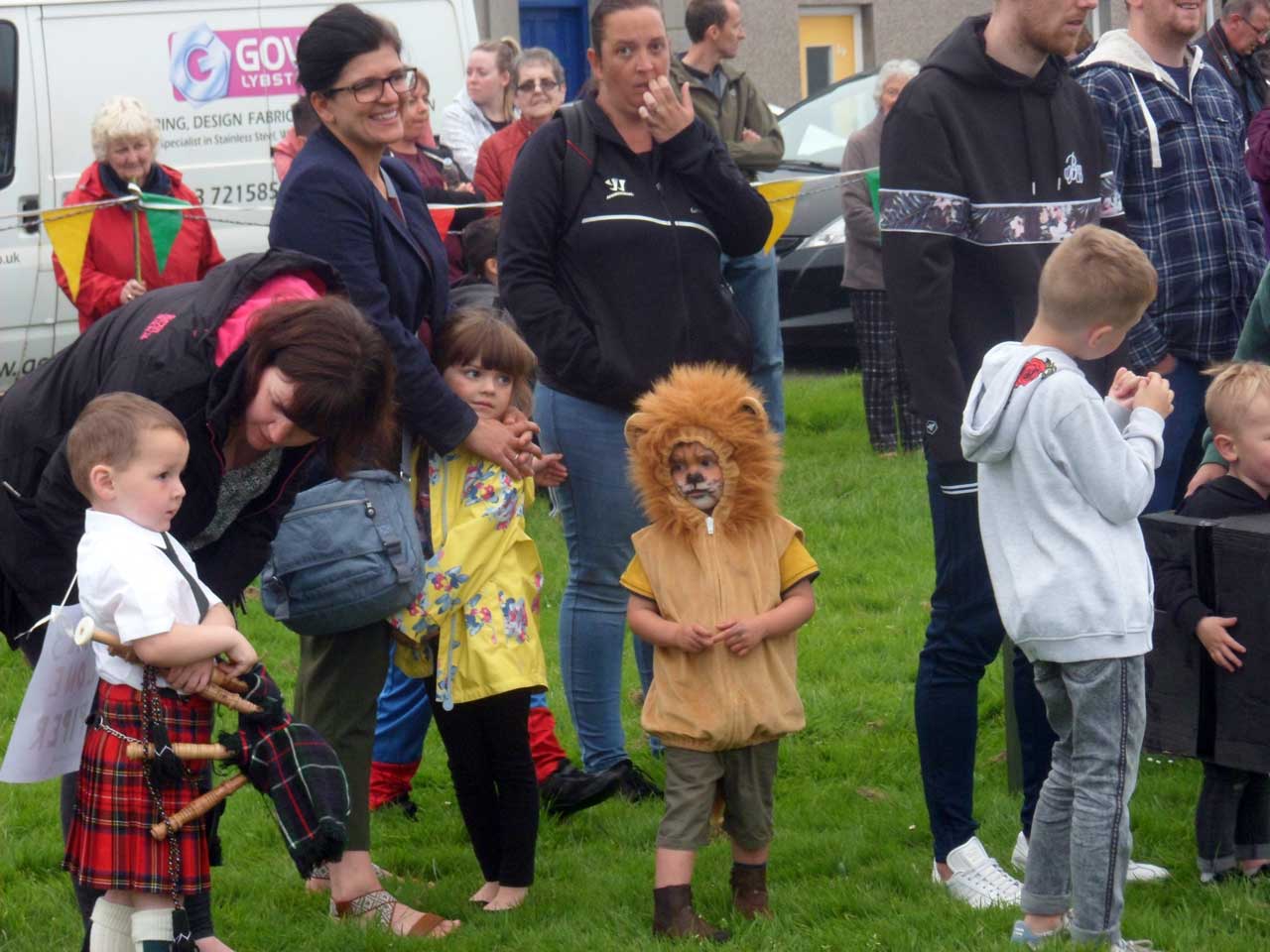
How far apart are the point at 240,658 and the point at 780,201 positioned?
15.9ft

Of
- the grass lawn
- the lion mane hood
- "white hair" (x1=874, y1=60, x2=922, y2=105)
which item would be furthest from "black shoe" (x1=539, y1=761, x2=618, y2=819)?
"white hair" (x1=874, y1=60, x2=922, y2=105)

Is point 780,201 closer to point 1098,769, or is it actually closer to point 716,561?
point 716,561

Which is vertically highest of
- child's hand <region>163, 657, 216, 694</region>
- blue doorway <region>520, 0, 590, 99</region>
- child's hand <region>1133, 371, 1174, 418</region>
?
blue doorway <region>520, 0, 590, 99</region>

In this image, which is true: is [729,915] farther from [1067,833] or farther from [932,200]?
[932,200]

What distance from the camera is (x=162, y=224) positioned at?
8.91 metres

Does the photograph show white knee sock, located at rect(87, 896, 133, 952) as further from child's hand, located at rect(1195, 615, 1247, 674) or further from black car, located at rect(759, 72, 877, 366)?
black car, located at rect(759, 72, 877, 366)

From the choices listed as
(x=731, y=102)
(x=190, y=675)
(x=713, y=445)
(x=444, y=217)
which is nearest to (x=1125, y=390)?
(x=713, y=445)

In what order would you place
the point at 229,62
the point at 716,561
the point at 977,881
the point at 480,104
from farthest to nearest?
the point at 229,62, the point at 480,104, the point at 977,881, the point at 716,561

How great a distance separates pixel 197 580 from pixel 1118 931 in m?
2.10

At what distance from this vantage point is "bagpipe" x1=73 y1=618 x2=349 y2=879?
375 cm

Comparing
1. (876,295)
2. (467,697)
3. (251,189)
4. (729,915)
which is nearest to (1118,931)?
(729,915)

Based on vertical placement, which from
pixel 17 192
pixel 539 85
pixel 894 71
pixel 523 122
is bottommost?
pixel 17 192

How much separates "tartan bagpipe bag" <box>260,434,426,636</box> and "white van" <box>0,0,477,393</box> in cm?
583

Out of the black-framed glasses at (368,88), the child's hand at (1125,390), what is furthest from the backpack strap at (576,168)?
the child's hand at (1125,390)
